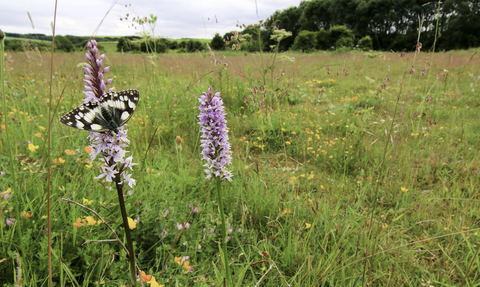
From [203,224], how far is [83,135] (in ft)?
6.99

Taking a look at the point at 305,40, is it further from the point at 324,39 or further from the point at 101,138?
the point at 101,138

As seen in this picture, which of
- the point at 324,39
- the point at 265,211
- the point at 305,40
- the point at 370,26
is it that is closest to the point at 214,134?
the point at 265,211

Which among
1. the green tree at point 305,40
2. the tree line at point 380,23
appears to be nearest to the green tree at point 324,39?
the tree line at point 380,23

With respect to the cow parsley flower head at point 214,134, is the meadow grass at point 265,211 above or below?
below

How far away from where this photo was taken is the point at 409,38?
35469 millimetres

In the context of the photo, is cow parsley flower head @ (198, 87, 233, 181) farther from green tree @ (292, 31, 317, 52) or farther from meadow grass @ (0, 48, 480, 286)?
green tree @ (292, 31, 317, 52)

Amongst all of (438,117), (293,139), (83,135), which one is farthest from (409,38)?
(83,135)

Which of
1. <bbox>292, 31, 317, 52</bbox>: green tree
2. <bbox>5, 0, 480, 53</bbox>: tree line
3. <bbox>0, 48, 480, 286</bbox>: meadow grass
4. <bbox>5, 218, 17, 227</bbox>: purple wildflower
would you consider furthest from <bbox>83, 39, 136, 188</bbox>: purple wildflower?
<bbox>292, 31, 317, 52</bbox>: green tree

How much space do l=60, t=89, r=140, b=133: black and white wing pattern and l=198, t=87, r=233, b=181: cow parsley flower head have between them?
357 mm

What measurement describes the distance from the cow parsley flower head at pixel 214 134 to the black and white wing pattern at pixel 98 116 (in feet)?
1.17

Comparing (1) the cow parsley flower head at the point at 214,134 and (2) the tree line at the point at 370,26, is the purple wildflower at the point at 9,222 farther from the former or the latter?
(2) the tree line at the point at 370,26

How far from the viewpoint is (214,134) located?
1.19 metres

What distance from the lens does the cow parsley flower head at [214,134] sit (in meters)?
1.16

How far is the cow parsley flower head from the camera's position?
116 centimetres
